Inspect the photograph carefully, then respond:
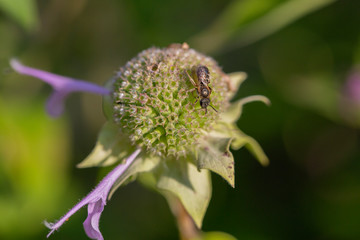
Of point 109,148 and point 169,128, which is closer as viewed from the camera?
point 169,128

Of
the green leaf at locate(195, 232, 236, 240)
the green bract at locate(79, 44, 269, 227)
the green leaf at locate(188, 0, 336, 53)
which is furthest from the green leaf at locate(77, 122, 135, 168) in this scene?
the green leaf at locate(188, 0, 336, 53)

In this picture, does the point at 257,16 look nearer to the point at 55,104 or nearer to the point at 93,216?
the point at 55,104

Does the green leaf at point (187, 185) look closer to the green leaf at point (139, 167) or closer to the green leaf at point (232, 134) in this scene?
the green leaf at point (139, 167)

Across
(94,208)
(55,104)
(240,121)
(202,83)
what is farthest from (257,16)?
(94,208)

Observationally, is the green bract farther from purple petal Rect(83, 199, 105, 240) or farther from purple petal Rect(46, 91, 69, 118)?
Result: purple petal Rect(46, 91, 69, 118)

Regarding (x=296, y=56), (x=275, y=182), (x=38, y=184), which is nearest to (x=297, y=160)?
(x=275, y=182)

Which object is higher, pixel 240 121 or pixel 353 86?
pixel 240 121

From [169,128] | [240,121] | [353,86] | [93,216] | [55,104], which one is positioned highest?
[55,104]
